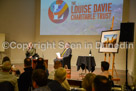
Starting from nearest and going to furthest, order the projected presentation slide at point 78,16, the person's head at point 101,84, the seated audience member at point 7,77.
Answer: the person's head at point 101,84
the seated audience member at point 7,77
the projected presentation slide at point 78,16

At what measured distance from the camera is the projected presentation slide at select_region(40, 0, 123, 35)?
7202 mm

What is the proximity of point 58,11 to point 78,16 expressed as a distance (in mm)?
1134

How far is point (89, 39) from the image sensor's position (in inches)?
305

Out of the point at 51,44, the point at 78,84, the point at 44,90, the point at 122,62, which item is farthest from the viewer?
the point at 51,44

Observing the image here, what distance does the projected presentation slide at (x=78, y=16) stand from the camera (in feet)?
23.6

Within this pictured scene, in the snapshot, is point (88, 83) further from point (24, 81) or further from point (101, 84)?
point (24, 81)

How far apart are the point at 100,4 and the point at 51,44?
3318 mm

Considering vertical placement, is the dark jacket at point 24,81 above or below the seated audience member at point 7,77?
below

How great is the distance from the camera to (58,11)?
8.09m

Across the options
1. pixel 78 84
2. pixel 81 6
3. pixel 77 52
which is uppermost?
pixel 81 6

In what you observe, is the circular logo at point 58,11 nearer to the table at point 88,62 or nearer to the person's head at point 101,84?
the table at point 88,62

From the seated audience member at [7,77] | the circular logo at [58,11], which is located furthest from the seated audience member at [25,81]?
the circular logo at [58,11]

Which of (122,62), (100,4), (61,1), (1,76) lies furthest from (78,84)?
(61,1)

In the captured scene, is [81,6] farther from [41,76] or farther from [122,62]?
[41,76]
